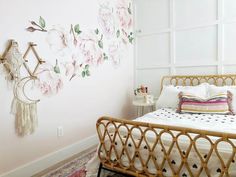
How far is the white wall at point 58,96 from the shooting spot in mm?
2033

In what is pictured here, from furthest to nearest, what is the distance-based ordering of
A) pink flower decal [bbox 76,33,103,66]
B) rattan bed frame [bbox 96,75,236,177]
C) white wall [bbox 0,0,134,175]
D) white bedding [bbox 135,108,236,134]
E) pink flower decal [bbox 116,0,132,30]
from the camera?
pink flower decal [bbox 116,0,132,30], pink flower decal [bbox 76,33,103,66], white wall [bbox 0,0,134,175], white bedding [bbox 135,108,236,134], rattan bed frame [bbox 96,75,236,177]

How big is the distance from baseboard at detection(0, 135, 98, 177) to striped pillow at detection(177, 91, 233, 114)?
135cm

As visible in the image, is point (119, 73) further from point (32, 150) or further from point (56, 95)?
point (32, 150)

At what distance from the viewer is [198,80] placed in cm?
321

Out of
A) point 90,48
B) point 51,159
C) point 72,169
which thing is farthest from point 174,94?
point 51,159

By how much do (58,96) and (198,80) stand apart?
2074mm

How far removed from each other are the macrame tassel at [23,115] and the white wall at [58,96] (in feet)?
0.17

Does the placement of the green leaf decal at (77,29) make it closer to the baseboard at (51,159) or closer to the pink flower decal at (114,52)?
the pink flower decal at (114,52)

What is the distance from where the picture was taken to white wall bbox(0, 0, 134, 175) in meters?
2.03

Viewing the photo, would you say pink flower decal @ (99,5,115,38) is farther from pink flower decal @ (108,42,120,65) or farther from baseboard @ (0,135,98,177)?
baseboard @ (0,135,98,177)

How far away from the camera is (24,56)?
2160 millimetres

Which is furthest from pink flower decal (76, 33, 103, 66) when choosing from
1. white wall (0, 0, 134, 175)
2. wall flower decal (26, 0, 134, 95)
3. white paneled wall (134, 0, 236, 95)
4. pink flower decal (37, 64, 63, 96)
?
white paneled wall (134, 0, 236, 95)

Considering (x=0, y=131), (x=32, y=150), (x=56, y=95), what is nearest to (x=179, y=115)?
(x=56, y=95)

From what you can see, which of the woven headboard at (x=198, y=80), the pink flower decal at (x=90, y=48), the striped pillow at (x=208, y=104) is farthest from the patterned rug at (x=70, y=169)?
the woven headboard at (x=198, y=80)
